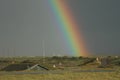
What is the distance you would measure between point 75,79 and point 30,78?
484cm

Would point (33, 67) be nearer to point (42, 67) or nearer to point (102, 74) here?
point (42, 67)

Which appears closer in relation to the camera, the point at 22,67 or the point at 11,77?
the point at 11,77

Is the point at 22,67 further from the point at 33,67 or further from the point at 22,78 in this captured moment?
the point at 22,78

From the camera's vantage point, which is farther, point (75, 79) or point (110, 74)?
point (110, 74)

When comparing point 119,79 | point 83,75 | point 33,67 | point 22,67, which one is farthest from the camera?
point 22,67

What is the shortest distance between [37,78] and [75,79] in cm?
412

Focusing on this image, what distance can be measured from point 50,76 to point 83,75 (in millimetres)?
3757

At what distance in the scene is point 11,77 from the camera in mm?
31844

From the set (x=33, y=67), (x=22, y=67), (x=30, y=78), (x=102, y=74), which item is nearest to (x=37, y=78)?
(x=30, y=78)

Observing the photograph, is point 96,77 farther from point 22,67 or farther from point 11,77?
point 22,67

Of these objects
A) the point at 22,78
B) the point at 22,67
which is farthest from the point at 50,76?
the point at 22,67

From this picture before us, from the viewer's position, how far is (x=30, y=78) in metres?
31.0

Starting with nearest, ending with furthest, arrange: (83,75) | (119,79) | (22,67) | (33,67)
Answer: (119,79) < (83,75) < (33,67) < (22,67)

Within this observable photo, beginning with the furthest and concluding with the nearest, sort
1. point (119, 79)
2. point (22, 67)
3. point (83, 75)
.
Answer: point (22, 67), point (83, 75), point (119, 79)
